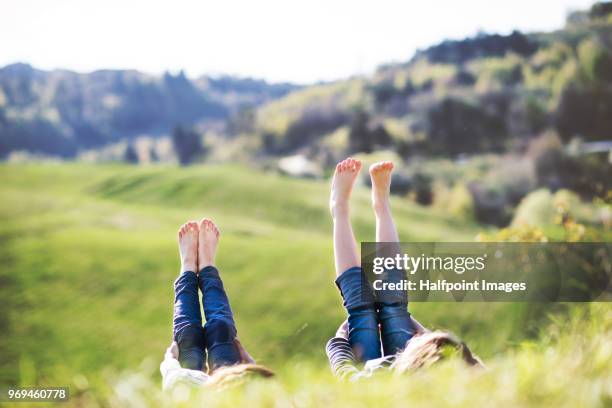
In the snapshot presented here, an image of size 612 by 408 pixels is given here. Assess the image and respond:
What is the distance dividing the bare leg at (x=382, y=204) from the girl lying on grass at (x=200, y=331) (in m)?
0.82

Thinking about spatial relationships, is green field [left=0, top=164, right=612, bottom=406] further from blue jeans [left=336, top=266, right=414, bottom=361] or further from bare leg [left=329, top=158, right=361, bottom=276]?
bare leg [left=329, top=158, right=361, bottom=276]

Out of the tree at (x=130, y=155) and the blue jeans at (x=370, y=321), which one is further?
the tree at (x=130, y=155)

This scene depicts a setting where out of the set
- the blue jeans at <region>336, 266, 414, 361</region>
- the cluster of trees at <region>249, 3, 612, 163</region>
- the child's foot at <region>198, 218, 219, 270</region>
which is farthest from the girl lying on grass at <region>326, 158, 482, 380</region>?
the cluster of trees at <region>249, 3, 612, 163</region>

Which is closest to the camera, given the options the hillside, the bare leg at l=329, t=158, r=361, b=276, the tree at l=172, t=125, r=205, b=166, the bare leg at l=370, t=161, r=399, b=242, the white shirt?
the white shirt

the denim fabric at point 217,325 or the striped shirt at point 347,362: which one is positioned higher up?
the denim fabric at point 217,325

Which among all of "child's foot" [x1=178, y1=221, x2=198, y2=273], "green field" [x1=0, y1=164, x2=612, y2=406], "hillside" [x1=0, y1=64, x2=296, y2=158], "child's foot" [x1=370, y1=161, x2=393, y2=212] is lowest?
"green field" [x1=0, y1=164, x2=612, y2=406]

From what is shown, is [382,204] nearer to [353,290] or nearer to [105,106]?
[353,290]

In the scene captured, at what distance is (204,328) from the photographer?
7.98 feet

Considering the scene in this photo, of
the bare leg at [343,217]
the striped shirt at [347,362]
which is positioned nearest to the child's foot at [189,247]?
the bare leg at [343,217]

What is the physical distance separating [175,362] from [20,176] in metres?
12.8

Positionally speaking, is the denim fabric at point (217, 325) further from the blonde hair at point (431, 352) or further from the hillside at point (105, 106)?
the hillside at point (105, 106)

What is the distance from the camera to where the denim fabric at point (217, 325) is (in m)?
2.28

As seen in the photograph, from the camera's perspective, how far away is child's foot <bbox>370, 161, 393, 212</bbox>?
2.79 metres

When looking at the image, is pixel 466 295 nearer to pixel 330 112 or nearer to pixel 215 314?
pixel 215 314
